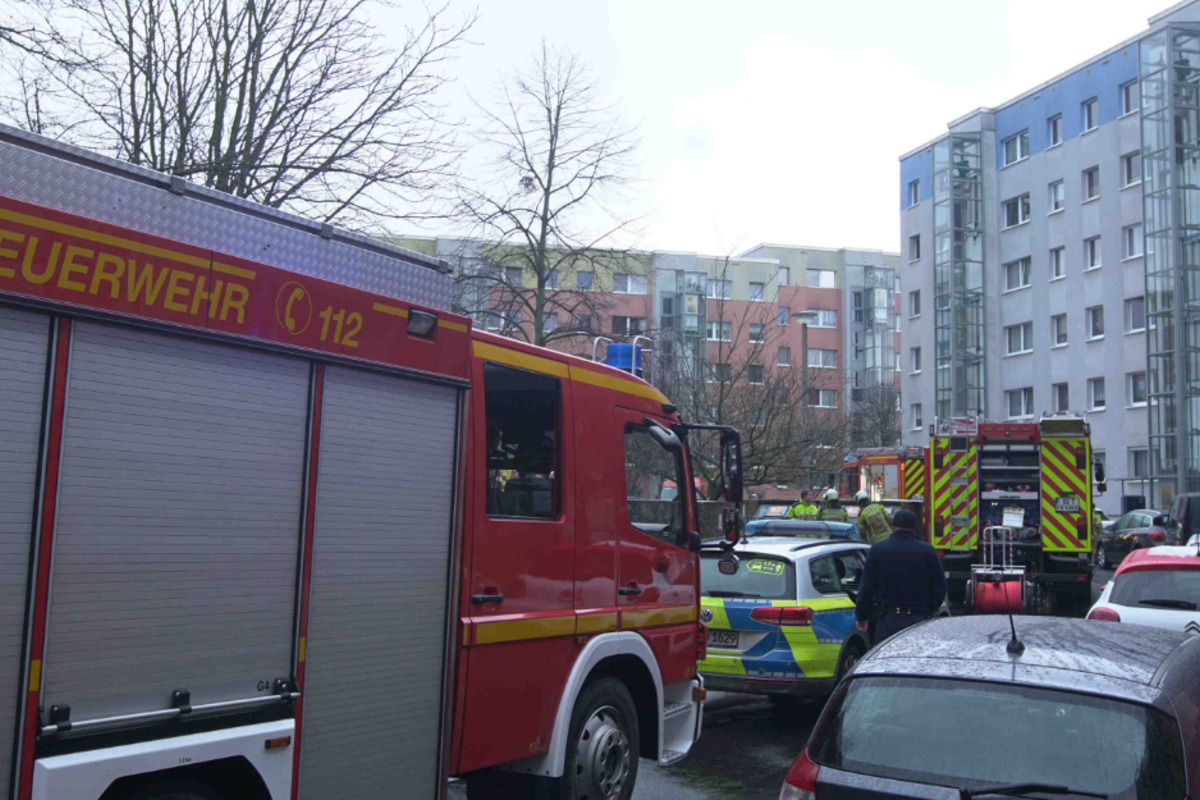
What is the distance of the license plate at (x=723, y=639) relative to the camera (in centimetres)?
962

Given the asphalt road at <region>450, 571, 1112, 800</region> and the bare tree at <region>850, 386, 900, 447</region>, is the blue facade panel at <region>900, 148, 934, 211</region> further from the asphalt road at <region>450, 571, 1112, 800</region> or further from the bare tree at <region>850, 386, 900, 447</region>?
the asphalt road at <region>450, 571, 1112, 800</region>

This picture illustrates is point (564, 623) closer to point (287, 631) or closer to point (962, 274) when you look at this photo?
point (287, 631)

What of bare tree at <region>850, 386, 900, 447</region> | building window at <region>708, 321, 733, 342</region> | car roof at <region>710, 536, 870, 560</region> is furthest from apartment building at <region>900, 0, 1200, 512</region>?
car roof at <region>710, 536, 870, 560</region>

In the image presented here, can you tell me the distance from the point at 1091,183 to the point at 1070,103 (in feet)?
11.3

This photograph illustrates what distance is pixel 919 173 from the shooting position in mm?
52562

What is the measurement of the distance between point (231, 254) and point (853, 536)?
1331cm

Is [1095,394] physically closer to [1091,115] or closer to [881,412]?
[1091,115]

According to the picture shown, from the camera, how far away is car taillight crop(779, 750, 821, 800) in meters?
4.05

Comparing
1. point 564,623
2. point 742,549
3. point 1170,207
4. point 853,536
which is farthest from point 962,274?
point 564,623

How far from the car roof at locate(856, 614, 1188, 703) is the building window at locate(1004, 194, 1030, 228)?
45542mm

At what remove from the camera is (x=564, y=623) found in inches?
231

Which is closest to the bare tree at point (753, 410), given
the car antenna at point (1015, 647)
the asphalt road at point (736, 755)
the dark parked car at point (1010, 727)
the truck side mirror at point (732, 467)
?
the asphalt road at point (736, 755)

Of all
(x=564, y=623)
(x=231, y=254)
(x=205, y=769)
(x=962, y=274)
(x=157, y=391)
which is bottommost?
(x=205, y=769)

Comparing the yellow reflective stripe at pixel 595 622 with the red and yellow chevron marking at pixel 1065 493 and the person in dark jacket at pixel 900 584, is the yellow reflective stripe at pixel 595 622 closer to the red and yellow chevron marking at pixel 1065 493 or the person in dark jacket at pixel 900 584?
the person in dark jacket at pixel 900 584
